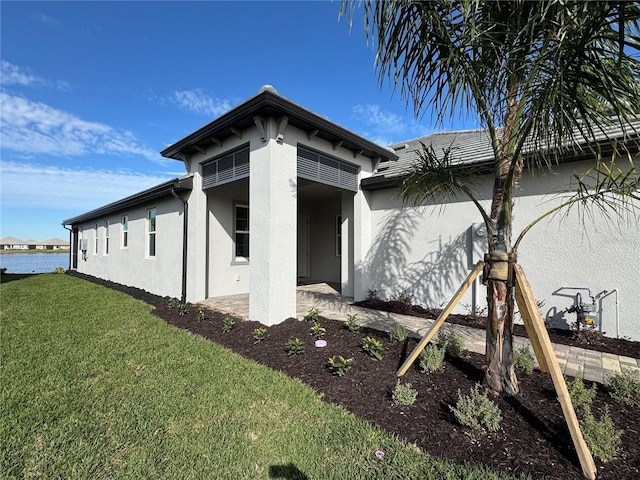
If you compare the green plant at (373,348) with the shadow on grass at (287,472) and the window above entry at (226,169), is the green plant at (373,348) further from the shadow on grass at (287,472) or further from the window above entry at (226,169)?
the window above entry at (226,169)

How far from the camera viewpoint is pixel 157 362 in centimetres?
410

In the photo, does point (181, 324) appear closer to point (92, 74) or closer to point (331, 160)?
point (331, 160)

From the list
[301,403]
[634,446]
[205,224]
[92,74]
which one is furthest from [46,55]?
[634,446]

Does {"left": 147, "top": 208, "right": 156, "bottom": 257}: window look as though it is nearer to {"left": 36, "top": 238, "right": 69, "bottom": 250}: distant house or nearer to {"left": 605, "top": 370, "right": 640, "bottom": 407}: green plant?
{"left": 605, "top": 370, "right": 640, "bottom": 407}: green plant

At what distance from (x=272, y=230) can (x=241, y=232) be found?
12.4ft

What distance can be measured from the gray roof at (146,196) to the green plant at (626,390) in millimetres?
8572

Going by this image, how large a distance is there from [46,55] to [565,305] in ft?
41.4

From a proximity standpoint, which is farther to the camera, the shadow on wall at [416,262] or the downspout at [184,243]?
the downspout at [184,243]

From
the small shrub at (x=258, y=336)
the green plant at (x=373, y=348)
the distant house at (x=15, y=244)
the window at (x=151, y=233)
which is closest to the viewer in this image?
the green plant at (x=373, y=348)

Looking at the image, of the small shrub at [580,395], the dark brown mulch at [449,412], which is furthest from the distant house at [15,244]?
the small shrub at [580,395]

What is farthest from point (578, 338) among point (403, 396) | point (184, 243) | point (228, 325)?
point (184, 243)

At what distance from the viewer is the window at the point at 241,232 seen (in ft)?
29.0

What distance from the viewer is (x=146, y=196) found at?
9.41 m

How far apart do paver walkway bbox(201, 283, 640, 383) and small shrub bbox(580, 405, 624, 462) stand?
1.46 metres
